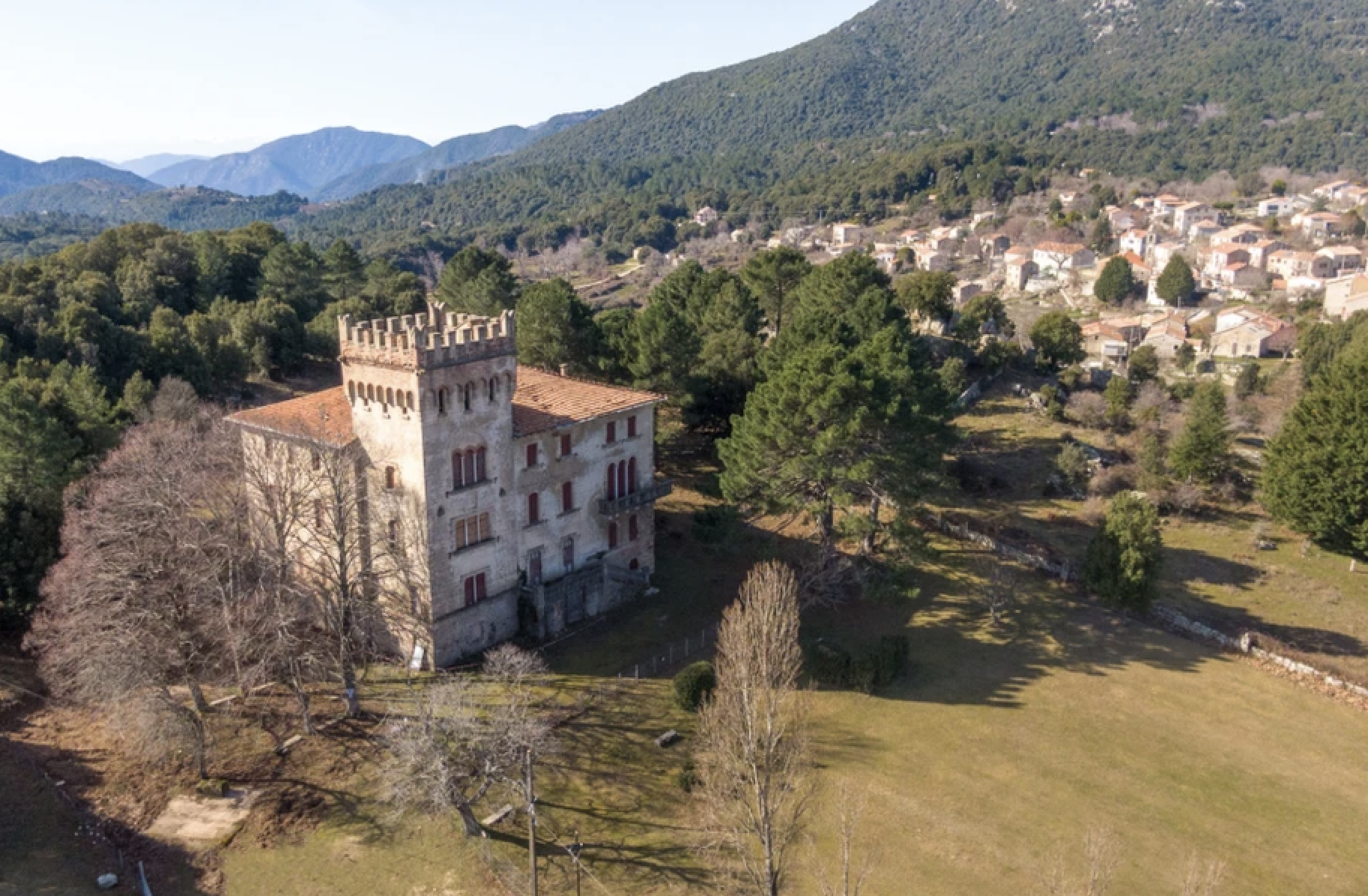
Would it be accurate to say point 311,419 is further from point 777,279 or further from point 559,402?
point 777,279

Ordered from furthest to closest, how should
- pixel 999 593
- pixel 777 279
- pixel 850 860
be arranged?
pixel 777 279 < pixel 999 593 < pixel 850 860

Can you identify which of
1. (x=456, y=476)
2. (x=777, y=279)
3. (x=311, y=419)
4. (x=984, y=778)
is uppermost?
(x=777, y=279)

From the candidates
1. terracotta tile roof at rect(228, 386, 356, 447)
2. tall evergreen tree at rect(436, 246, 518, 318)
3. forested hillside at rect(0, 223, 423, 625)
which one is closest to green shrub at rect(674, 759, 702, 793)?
terracotta tile roof at rect(228, 386, 356, 447)

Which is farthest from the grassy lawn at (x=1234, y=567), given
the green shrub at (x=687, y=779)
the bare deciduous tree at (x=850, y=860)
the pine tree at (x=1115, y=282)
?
the pine tree at (x=1115, y=282)

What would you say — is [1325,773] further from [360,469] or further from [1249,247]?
[1249,247]

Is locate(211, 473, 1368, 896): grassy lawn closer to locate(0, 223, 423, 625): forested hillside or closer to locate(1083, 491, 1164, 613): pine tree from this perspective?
locate(1083, 491, 1164, 613): pine tree

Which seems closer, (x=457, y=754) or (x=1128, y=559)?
(x=457, y=754)

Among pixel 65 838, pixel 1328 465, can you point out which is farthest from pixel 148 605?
pixel 1328 465

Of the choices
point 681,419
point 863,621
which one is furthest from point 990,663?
point 681,419
